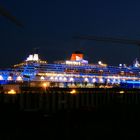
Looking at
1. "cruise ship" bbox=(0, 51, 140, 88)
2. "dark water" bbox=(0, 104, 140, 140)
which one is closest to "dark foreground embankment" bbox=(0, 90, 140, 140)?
"dark water" bbox=(0, 104, 140, 140)

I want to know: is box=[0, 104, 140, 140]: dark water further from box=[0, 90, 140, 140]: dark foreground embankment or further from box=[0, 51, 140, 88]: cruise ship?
box=[0, 51, 140, 88]: cruise ship

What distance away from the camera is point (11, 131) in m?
16.4

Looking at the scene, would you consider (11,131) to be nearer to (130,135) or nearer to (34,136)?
(34,136)

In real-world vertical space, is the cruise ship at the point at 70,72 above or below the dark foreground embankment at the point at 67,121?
above

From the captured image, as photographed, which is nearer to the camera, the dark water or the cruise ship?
the dark water

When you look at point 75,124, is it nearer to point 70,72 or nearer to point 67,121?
point 67,121

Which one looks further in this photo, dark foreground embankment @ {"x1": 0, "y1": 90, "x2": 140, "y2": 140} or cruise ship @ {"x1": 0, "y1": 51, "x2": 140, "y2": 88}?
cruise ship @ {"x1": 0, "y1": 51, "x2": 140, "y2": 88}

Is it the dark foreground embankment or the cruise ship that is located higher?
the cruise ship

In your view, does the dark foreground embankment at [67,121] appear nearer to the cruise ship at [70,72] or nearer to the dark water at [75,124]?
the dark water at [75,124]

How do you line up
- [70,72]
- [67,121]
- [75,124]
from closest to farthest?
1. [75,124]
2. [67,121]
3. [70,72]

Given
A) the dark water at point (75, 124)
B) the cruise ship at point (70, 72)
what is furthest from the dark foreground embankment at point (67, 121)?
the cruise ship at point (70, 72)

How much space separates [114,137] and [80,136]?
155 centimetres

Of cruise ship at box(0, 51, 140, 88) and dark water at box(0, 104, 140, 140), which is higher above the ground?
cruise ship at box(0, 51, 140, 88)

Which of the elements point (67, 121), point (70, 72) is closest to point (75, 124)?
point (67, 121)
